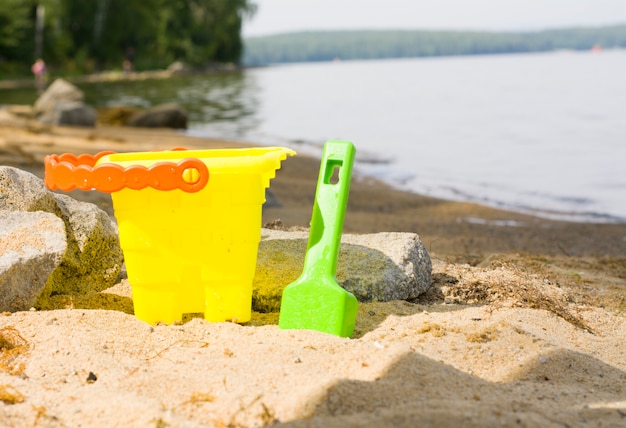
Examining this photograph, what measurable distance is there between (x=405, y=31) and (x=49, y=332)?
18599cm

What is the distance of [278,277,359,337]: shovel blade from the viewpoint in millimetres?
2693

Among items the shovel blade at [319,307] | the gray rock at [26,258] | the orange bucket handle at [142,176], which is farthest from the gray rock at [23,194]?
the shovel blade at [319,307]

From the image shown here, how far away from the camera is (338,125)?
18.4 meters

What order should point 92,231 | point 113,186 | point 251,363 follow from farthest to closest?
point 92,231 < point 113,186 < point 251,363

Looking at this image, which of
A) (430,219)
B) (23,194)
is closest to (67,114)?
(430,219)

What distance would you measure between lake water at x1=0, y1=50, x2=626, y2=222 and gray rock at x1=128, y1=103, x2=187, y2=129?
0.64m

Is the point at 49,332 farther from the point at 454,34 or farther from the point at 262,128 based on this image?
the point at 454,34

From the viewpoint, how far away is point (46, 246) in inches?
110

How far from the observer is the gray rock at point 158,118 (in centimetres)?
1712

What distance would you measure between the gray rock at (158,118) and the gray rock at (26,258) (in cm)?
1462

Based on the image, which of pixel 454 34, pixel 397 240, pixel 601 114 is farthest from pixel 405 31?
pixel 397 240

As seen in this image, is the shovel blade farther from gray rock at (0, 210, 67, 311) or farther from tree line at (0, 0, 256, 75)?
tree line at (0, 0, 256, 75)

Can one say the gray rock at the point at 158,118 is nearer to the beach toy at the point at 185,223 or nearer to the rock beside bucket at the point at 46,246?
the rock beside bucket at the point at 46,246

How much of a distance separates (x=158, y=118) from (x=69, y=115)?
2233 millimetres
